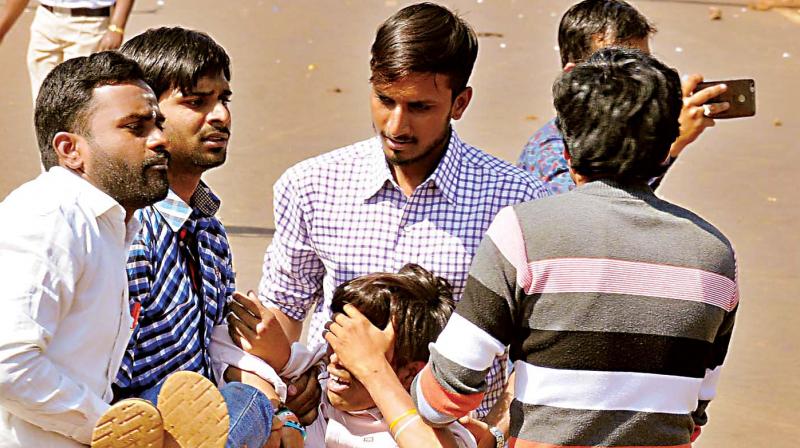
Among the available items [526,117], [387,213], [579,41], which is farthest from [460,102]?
[526,117]

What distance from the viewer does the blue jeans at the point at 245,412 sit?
2.87 metres

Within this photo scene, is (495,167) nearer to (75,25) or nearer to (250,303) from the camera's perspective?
(250,303)

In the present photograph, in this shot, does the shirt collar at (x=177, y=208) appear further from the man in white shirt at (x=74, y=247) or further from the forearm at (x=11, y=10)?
the forearm at (x=11, y=10)

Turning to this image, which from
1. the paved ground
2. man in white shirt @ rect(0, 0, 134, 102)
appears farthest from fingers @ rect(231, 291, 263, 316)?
man in white shirt @ rect(0, 0, 134, 102)

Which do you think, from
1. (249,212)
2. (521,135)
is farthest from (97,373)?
(521,135)

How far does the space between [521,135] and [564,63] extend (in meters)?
5.02

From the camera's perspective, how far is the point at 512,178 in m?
3.40

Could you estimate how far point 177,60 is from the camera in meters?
3.30

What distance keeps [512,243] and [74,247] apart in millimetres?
876

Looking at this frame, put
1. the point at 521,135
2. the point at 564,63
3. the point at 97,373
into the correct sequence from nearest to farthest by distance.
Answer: the point at 97,373
the point at 564,63
the point at 521,135

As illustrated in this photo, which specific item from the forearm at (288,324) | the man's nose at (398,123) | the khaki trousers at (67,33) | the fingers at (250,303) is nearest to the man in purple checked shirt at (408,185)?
the man's nose at (398,123)

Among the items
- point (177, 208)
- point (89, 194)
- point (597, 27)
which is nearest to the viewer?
point (89, 194)

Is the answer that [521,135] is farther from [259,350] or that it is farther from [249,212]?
[259,350]

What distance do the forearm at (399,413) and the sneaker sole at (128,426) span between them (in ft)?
1.60
